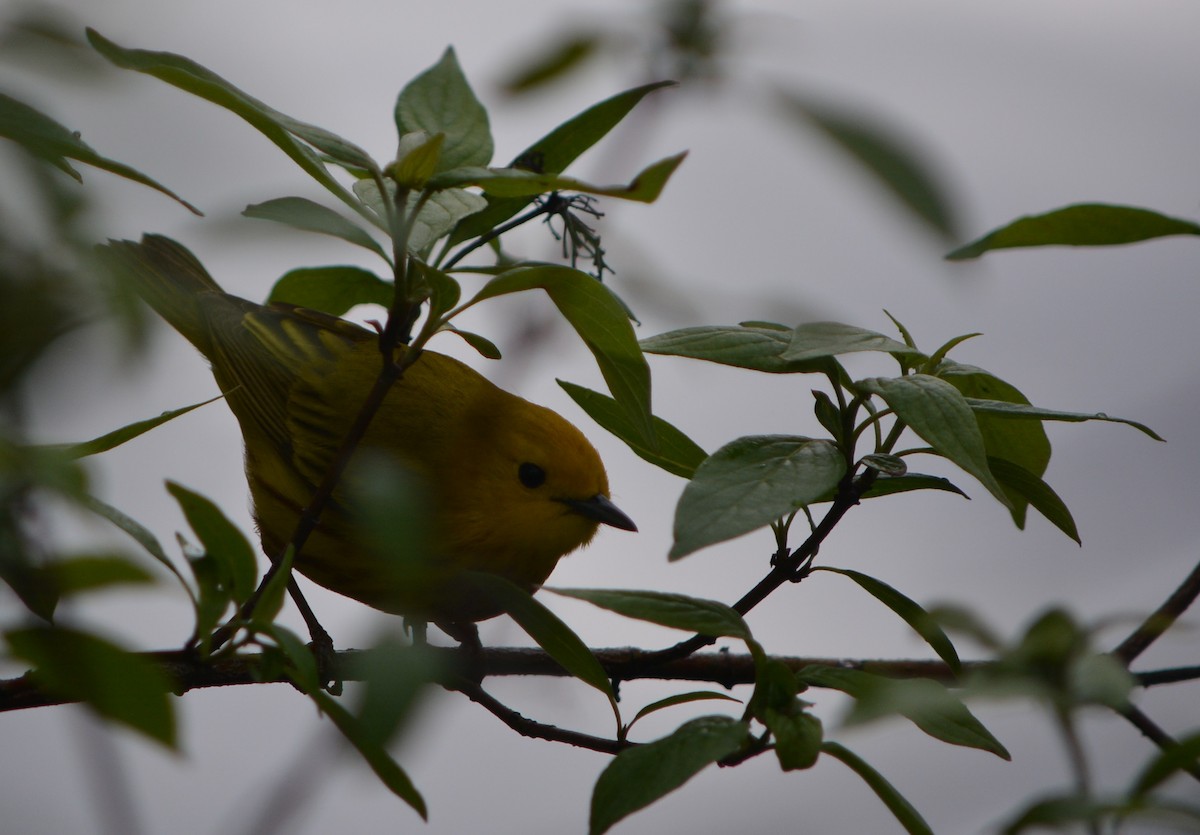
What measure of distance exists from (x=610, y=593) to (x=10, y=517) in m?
0.54

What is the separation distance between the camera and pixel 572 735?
4.79 ft

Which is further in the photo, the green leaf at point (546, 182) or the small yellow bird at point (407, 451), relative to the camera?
the small yellow bird at point (407, 451)

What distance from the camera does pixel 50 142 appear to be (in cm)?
77

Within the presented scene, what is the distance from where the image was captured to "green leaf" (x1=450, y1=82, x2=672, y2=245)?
1076mm

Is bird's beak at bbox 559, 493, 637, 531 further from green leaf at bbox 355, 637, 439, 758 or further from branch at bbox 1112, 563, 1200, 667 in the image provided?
green leaf at bbox 355, 637, 439, 758

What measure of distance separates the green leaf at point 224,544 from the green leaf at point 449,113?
466 millimetres

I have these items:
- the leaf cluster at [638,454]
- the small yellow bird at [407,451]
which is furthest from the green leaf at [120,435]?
the small yellow bird at [407,451]

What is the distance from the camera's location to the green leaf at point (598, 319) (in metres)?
1.08

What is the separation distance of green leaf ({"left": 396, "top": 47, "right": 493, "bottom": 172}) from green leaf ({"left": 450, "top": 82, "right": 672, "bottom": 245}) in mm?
51

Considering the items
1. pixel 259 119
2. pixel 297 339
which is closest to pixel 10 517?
pixel 259 119

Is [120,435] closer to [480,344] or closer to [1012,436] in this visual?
[480,344]

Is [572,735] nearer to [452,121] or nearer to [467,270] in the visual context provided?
[467,270]

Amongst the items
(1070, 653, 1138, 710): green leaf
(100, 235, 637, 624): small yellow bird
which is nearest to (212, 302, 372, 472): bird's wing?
(100, 235, 637, 624): small yellow bird

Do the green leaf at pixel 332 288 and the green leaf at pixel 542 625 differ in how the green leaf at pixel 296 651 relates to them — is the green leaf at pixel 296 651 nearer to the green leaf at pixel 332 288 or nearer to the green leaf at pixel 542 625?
the green leaf at pixel 542 625
